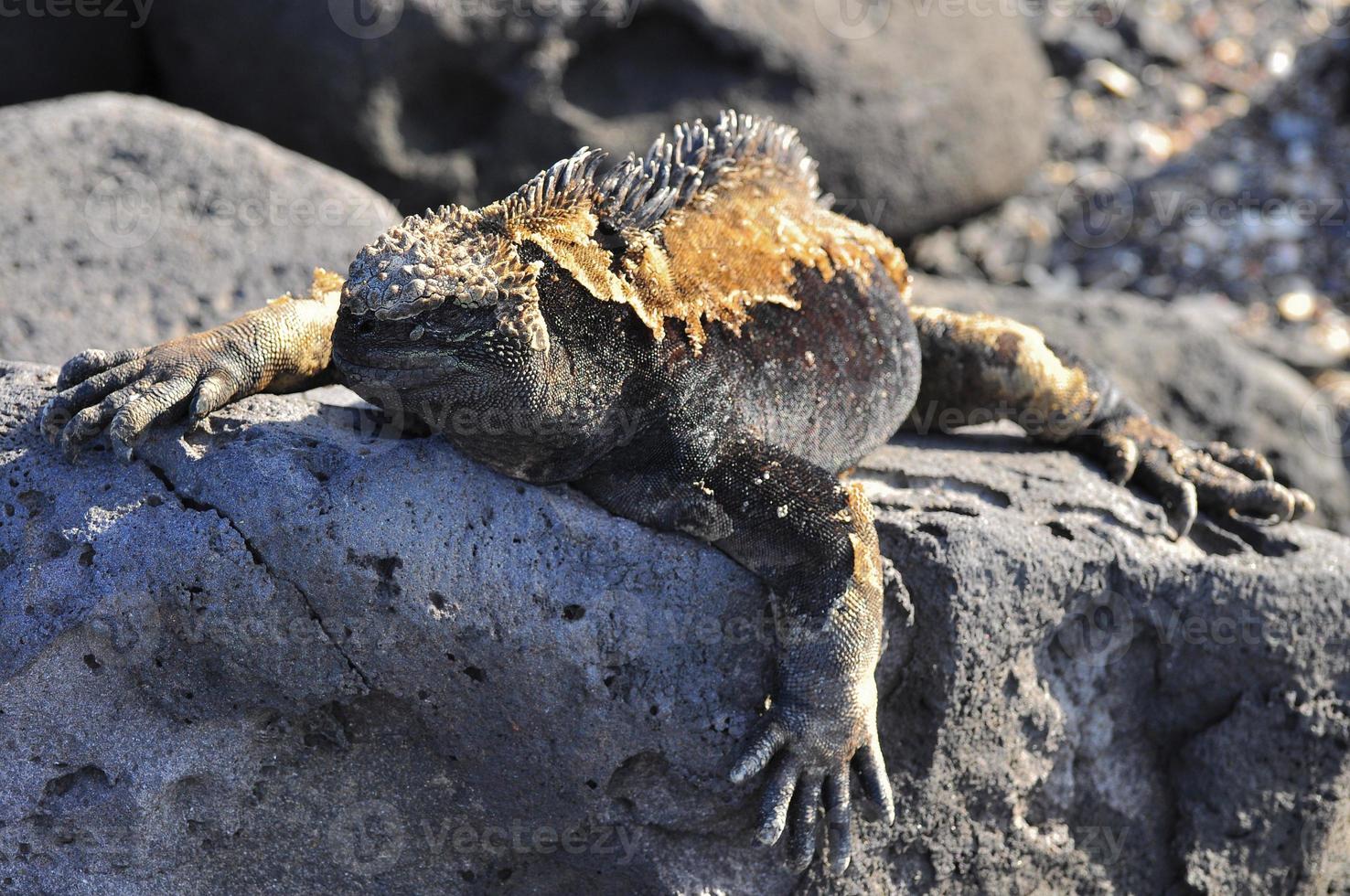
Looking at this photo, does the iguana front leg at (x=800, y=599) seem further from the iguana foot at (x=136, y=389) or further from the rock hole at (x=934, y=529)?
the iguana foot at (x=136, y=389)

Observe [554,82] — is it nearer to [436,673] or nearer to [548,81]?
[548,81]

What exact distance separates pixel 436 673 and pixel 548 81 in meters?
4.81

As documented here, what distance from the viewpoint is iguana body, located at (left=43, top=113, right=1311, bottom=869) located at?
115 inches

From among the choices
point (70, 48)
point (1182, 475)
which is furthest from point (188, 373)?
point (70, 48)

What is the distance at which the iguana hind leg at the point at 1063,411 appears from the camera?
430 cm

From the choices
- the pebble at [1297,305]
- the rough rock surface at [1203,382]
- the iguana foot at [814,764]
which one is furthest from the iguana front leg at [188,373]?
the pebble at [1297,305]

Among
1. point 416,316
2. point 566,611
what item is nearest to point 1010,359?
point 566,611

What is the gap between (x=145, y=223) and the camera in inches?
190

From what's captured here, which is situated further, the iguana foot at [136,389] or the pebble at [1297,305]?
the pebble at [1297,305]

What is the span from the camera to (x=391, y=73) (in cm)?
712

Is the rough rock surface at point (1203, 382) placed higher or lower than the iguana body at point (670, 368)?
lower

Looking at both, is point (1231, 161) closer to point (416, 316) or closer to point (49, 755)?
point (416, 316)

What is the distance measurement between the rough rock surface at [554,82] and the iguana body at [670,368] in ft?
12.0

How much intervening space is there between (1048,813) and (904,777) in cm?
60
